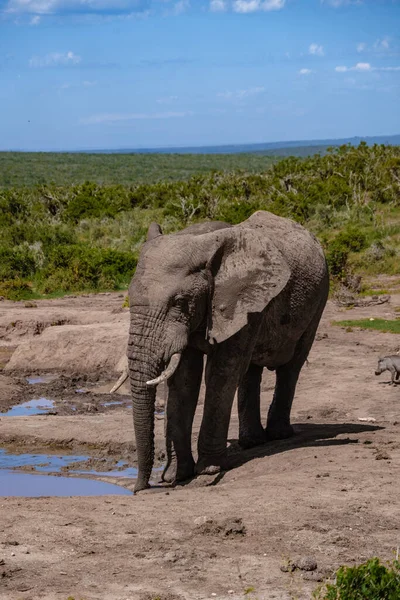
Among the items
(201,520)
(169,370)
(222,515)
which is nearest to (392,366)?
(169,370)

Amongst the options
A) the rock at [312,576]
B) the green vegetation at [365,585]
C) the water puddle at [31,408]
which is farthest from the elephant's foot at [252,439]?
the green vegetation at [365,585]

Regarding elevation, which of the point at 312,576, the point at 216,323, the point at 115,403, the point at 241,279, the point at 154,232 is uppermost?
the point at 154,232

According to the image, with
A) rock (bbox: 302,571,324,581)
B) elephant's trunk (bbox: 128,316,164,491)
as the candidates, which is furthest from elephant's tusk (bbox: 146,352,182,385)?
rock (bbox: 302,571,324,581)

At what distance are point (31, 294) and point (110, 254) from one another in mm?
2482

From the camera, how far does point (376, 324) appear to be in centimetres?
1856

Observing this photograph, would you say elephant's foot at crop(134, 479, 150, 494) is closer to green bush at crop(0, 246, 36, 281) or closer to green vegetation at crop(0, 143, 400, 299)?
green vegetation at crop(0, 143, 400, 299)

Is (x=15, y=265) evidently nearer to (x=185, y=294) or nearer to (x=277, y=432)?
(x=277, y=432)

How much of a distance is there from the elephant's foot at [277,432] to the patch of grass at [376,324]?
746 centimetres

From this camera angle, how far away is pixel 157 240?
8.92m

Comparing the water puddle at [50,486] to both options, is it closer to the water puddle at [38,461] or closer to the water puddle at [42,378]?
the water puddle at [38,461]

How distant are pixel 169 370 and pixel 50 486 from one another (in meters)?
2.72

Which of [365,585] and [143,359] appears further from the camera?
[143,359]

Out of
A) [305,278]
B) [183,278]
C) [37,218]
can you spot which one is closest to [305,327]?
[305,278]

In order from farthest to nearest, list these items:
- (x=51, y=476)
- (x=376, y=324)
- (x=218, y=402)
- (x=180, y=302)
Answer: (x=376, y=324), (x=51, y=476), (x=218, y=402), (x=180, y=302)
